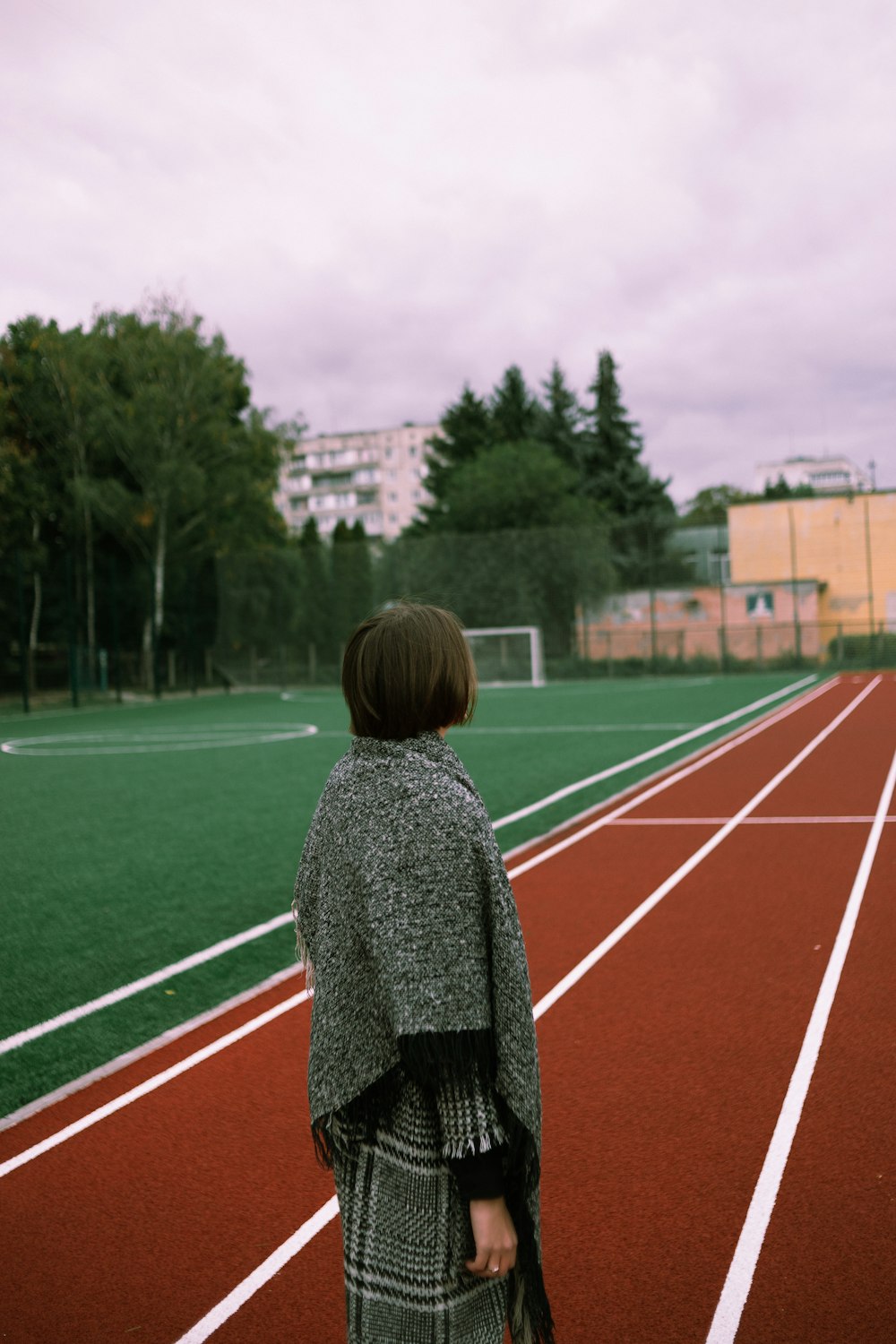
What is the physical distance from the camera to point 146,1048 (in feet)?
14.6

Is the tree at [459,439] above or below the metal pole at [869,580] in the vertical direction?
above

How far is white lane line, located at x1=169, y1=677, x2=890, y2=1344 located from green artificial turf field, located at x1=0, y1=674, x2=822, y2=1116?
4.28 ft

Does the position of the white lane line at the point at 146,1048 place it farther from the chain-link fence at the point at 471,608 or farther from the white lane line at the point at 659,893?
the chain-link fence at the point at 471,608

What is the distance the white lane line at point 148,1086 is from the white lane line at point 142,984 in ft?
2.21

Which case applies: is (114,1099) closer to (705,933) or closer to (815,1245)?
(815,1245)

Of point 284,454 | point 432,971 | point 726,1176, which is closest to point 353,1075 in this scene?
point 432,971

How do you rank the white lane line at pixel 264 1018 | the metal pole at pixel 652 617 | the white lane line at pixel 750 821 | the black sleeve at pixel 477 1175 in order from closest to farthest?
the black sleeve at pixel 477 1175, the white lane line at pixel 264 1018, the white lane line at pixel 750 821, the metal pole at pixel 652 617

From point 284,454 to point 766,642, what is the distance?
16.0m

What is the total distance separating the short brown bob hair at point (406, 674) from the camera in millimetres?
1697

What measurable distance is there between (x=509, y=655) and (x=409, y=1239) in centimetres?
3243

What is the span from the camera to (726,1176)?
3.24 meters

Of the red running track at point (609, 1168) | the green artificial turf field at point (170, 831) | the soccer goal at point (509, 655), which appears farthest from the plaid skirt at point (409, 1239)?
the soccer goal at point (509, 655)

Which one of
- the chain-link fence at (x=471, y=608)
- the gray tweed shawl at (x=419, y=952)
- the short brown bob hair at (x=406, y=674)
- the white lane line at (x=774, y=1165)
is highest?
the chain-link fence at (x=471, y=608)

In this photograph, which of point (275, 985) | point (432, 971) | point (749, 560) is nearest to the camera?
point (432, 971)
